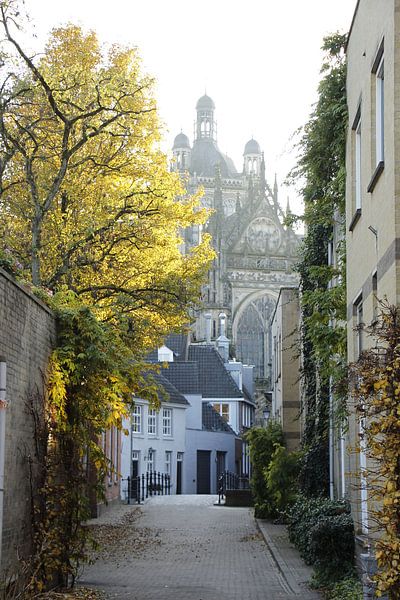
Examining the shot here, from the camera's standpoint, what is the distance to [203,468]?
58438 millimetres

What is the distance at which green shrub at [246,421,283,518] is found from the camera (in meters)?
30.1

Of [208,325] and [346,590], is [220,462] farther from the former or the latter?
[346,590]

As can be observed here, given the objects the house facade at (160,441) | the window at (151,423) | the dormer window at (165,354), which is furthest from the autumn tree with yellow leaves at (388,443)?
the dormer window at (165,354)

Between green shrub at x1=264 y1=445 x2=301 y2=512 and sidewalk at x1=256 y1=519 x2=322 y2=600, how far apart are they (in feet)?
2.83

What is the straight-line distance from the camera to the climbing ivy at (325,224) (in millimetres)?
16906

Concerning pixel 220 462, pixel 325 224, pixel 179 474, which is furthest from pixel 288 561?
pixel 220 462

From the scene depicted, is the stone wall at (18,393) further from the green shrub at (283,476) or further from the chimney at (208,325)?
the chimney at (208,325)

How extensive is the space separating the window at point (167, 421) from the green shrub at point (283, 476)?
85.0ft

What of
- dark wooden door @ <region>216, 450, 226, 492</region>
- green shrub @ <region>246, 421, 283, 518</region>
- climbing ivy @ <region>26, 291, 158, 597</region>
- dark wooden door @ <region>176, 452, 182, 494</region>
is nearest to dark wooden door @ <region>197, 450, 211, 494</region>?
dark wooden door @ <region>216, 450, 226, 492</region>

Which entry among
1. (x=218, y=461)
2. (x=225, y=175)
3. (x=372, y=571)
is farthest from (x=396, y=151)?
(x=225, y=175)

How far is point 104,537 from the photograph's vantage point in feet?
77.4

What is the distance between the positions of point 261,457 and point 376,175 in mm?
20606

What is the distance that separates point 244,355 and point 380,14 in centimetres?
8869

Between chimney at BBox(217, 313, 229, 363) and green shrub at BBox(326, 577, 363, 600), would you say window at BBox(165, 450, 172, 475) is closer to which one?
chimney at BBox(217, 313, 229, 363)
